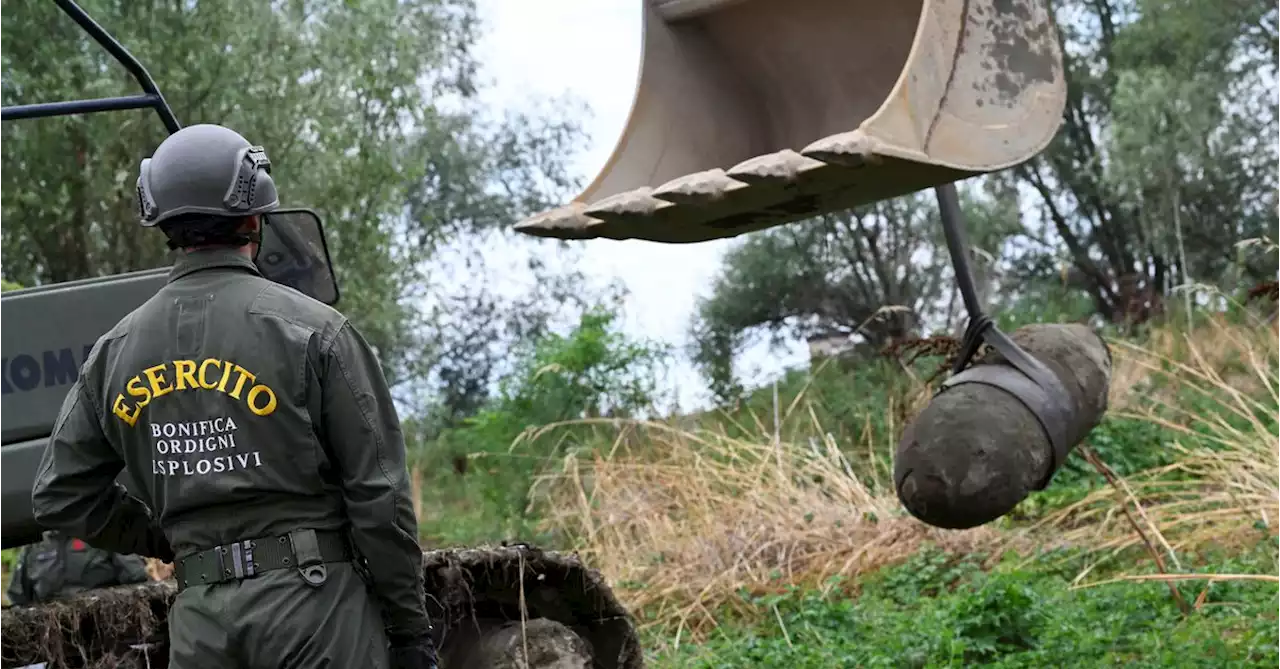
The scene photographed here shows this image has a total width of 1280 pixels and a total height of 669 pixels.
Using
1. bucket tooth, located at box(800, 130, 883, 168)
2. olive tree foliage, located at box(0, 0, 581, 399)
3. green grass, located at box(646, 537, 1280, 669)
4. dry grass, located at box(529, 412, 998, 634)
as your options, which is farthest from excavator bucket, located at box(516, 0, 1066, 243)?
olive tree foliage, located at box(0, 0, 581, 399)

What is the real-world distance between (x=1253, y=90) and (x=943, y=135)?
1545 centimetres

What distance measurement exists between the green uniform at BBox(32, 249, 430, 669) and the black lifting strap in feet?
6.27

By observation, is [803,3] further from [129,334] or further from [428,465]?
[428,465]

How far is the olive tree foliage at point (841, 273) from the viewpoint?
20141 millimetres

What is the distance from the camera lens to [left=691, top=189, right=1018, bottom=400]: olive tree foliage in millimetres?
20141

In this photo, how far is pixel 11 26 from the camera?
39.1 ft

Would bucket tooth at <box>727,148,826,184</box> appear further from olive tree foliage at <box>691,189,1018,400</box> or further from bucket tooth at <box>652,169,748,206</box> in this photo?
olive tree foliage at <box>691,189,1018,400</box>

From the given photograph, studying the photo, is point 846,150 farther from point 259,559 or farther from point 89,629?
point 89,629

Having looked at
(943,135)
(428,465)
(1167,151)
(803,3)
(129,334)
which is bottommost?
(428,465)

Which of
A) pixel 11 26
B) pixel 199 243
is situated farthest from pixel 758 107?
pixel 11 26

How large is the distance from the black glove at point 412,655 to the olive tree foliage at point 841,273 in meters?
16.3

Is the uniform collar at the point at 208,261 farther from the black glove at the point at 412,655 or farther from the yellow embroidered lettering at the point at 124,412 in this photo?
the black glove at the point at 412,655

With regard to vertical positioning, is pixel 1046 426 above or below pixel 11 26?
below

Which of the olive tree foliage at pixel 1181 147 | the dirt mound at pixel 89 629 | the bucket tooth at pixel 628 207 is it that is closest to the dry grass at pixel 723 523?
the dirt mound at pixel 89 629
